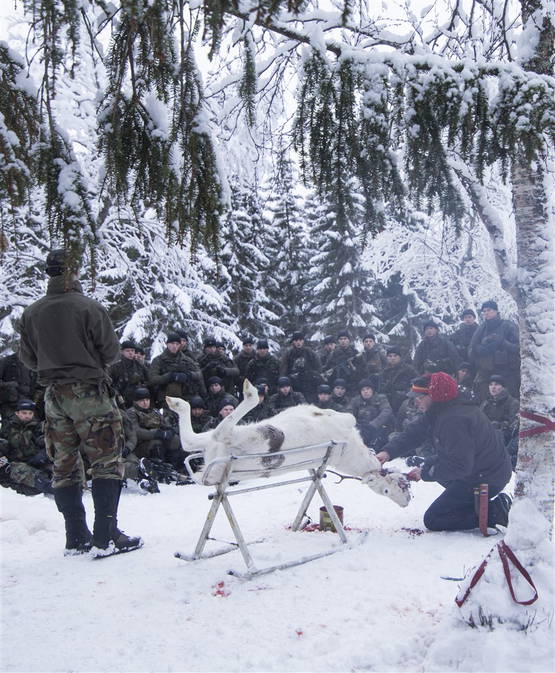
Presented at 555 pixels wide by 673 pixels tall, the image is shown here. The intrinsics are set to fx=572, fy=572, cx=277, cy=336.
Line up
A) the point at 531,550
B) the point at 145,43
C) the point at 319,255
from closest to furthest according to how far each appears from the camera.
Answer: the point at 145,43, the point at 531,550, the point at 319,255

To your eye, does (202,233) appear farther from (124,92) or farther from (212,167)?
(124,92)

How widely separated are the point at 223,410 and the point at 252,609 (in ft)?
15.7

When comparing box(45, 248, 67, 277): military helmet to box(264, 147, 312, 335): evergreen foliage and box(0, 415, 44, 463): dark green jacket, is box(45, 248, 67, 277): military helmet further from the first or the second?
box(264, 147, 312, 335): evergreen foliage

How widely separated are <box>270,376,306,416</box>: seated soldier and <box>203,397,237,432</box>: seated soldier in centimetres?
84

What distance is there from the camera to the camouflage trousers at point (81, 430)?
3.96m

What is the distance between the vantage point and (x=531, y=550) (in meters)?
2.85

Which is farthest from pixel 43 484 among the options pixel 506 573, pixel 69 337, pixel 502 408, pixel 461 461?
pixel 502 408

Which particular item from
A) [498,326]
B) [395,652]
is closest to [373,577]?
[395,652]

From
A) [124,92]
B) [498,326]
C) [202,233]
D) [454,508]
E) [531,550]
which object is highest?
[124,92]

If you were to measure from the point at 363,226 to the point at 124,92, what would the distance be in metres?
1.39

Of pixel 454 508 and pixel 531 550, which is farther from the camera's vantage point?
pixel 454 508

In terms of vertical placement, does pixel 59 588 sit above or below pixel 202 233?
below

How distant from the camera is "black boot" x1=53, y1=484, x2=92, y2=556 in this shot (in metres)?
4.04

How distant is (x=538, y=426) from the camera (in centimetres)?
301
